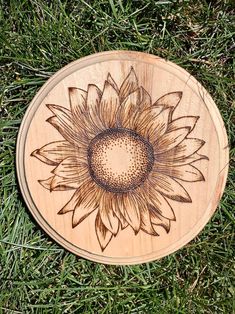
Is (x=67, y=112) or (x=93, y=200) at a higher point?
(x=67, y=112)

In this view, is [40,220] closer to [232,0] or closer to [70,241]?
[70,241]

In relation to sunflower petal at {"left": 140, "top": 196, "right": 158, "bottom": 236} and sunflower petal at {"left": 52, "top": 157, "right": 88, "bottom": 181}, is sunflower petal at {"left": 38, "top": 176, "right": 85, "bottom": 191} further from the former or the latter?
sunflower petal at {"left": 140, "top": 196, "right": 158, "bottom": 236}

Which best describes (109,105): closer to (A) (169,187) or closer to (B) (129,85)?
(B) (129,85)

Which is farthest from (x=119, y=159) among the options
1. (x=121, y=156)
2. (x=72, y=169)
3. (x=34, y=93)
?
(x=34, y=93)

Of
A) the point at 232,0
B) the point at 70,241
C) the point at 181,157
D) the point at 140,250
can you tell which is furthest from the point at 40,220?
the point at 232,0

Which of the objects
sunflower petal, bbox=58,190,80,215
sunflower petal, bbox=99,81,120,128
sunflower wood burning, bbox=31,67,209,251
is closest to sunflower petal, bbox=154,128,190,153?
sunflower wood burning, bbox=31,67,209,251

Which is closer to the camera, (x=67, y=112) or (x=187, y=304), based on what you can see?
(x=67, y=112)

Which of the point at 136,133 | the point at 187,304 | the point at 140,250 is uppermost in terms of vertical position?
the point at 136,133
